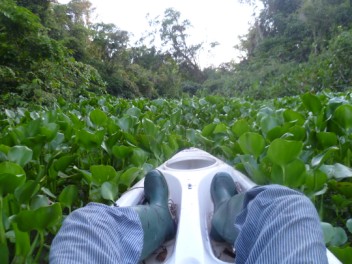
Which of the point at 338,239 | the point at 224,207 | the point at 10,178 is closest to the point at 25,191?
the point at 10,178

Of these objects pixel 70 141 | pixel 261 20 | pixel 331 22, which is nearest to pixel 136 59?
pixel 261 20

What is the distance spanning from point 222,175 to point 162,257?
397mm

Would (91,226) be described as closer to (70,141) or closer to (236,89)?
(70,141)

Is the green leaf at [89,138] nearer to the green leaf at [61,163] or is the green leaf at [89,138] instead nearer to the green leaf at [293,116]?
the green leaf at [61,163]

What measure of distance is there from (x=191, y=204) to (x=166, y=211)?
10 cm

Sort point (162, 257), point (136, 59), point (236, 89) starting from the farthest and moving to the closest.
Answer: point (136, 59)
point (236, 89)
point (162, 257)

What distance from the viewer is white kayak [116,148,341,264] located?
956 millimetres

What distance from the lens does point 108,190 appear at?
3.98ft

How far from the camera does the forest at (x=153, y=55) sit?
4.96 m

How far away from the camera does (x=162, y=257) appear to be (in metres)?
1.11

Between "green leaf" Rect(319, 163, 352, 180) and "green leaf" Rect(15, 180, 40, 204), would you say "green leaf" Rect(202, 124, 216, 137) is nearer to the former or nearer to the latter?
"green leaf" Rect(319, 163, 352, 180)

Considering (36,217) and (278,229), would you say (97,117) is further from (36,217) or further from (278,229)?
(278,229)

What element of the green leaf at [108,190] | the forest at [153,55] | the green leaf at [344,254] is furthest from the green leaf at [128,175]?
Result: the forest at [153,55]

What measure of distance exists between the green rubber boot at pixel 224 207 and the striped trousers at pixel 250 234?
0.09 meters
